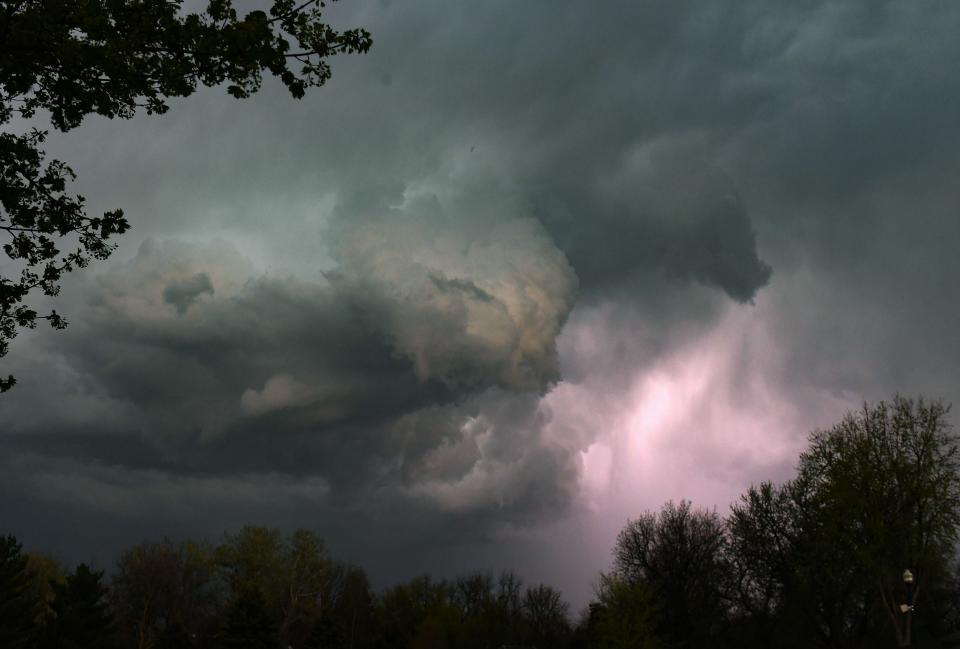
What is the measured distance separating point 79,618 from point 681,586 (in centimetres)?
4644

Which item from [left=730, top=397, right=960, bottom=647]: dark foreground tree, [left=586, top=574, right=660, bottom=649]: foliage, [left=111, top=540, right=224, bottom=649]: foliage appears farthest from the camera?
[left=111, top=540, right=224, bottom=649]: foliage

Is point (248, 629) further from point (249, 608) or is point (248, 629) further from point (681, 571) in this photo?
point (681, 571)

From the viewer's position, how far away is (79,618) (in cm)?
5775

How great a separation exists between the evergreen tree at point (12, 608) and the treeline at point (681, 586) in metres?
0.17

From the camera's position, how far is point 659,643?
59.5 m

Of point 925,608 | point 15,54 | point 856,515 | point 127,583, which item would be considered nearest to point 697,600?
point 925,608

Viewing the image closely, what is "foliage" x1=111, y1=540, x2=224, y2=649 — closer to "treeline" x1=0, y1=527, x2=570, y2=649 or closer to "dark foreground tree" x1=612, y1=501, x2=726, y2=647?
"treeline" x1=0, y1=527, x2=570, y2=649

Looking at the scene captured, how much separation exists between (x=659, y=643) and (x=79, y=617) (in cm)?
4040

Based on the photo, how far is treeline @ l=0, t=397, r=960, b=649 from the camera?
41.3 metres

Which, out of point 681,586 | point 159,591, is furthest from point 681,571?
point 159,591

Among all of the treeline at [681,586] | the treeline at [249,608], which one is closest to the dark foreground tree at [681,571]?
the treeline at [681,586]

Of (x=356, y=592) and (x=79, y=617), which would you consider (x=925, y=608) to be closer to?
(x=79, y=617)

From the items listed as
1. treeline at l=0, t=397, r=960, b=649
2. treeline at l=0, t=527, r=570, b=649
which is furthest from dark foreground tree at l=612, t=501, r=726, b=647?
treeline at l=0, t=527, r=570, b=649

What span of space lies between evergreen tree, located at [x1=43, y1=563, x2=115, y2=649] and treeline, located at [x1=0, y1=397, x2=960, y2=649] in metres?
0.10
